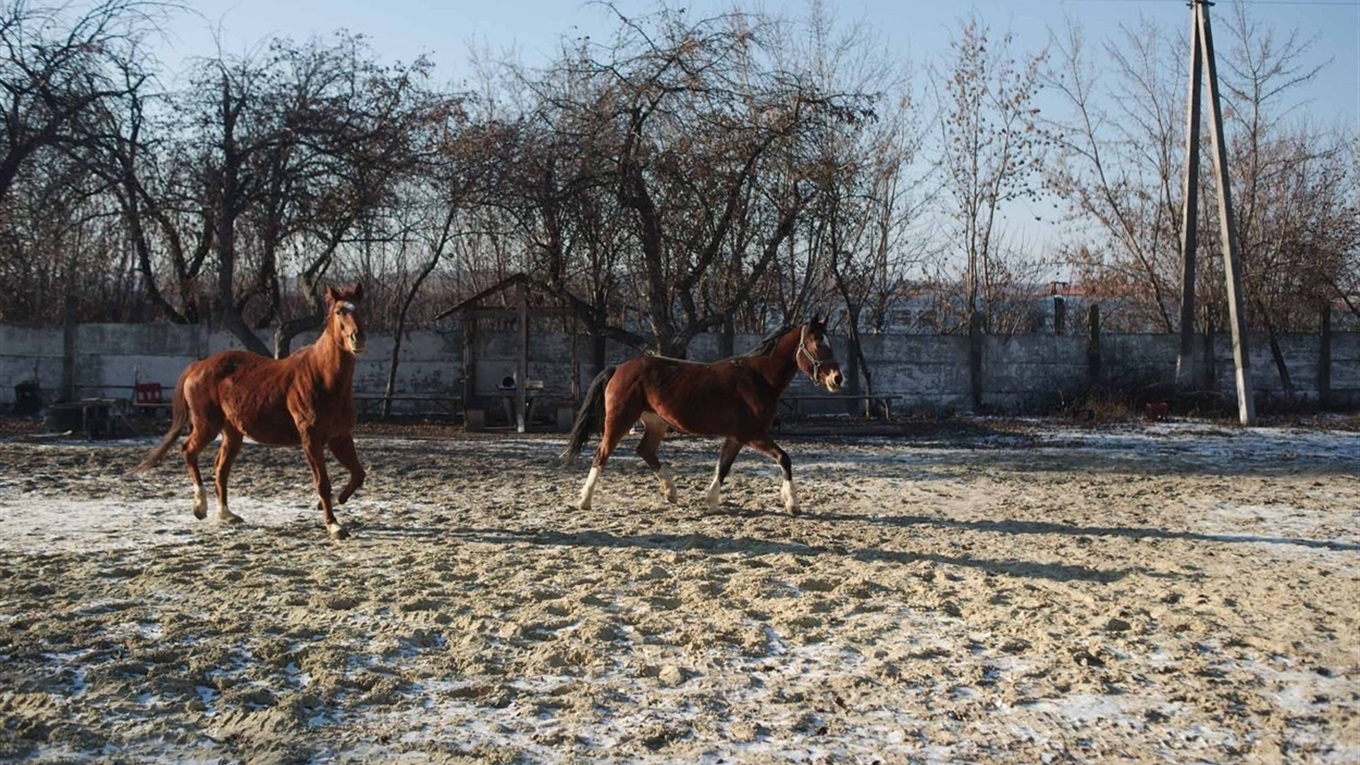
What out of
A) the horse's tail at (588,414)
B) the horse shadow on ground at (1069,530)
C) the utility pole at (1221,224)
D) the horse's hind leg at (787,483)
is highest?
the utility pole at (1221,224)

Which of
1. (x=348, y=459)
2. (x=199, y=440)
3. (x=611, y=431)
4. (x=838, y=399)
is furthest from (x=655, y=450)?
(x=838, y=399)

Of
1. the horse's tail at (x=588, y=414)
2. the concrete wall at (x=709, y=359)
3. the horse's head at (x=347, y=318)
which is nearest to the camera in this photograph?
the horse's head at (x=347, y=318)

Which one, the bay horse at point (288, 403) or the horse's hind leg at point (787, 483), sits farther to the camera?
the horse's hind leg at point (787, 483)

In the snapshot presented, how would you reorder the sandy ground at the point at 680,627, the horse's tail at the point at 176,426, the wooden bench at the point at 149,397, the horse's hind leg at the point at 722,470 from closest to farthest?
the sandy ground at the point at 680,627
the horse's tail at the point at 176,426
the horse's hind leg at the point at 722,470
the wooden bench at the point at 149,397

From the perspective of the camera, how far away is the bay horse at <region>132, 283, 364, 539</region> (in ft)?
26.1

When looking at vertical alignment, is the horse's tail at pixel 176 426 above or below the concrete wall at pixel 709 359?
below

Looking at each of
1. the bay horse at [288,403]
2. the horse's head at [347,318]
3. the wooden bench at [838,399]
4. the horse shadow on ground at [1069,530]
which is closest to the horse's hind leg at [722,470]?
the horse shadow on ground at [1069,530]

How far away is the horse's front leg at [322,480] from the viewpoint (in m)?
7.86

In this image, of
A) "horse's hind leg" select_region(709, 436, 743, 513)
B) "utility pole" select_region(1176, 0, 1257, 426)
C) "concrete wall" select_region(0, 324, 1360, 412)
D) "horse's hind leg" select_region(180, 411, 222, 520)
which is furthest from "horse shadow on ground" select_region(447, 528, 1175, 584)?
"utility pole" select_region(1176, 0, 1257, 426)

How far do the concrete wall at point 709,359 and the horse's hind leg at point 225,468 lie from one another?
9279 millimetres

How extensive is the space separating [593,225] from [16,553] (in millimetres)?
11442

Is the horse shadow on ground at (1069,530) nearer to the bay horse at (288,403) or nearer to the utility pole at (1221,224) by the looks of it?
the bay horse at (288,403)

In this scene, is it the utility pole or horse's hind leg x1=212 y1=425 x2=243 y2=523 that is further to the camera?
the utility pole

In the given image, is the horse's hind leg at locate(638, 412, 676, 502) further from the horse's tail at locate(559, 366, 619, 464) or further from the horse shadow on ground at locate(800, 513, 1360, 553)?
the horse shadow on ground at locate(800, 513, 1360, 553)
